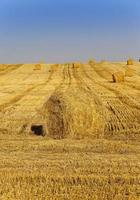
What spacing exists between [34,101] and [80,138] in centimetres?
865

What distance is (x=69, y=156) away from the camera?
32.8 ft

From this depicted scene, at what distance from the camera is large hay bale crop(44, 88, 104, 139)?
12.4 metres

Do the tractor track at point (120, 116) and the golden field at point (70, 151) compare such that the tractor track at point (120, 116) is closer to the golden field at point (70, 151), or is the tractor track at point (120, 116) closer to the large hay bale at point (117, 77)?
the golden field at point (70, 151)

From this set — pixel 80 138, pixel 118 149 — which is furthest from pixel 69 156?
pixel 80 138

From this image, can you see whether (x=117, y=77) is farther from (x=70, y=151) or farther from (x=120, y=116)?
(x=70, y=151)

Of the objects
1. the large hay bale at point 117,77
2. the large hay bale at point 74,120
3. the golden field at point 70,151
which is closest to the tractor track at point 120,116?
the golden field at point 70,151

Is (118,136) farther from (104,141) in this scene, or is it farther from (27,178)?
(27,178)

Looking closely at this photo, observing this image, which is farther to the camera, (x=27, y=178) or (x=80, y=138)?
(x=80, y=138)

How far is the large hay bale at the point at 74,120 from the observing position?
40.5 ft

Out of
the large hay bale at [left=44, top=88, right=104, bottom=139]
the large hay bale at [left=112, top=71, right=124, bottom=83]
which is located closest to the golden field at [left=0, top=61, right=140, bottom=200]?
the large hay bale at [left=44, top=88, right=104, bottom=139]

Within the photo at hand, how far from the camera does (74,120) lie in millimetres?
12430

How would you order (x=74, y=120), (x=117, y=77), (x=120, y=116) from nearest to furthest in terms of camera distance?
1. (x=74, y=120)
2. (x=120, y=116)
3. (x=117, y=77)

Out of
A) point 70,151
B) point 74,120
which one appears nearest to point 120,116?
point 74,120

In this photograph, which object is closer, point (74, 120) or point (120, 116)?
point (74, 120)
